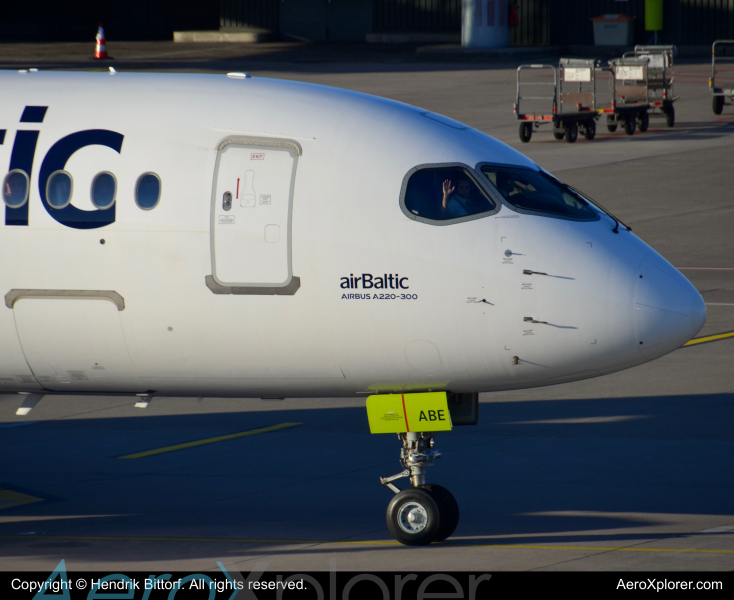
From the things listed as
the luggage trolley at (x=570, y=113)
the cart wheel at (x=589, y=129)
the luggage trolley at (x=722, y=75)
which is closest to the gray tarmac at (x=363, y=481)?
the luggage trolley at (x=570, y=113)

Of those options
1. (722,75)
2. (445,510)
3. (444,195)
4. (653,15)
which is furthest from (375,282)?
(653,15)

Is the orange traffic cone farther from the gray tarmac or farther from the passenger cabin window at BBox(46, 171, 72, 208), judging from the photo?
the passenger cabin window at BBox(46, 171, 72, 208)

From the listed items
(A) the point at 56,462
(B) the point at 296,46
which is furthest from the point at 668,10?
(A) the point at 56,462

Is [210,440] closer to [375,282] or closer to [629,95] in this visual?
[375,282]

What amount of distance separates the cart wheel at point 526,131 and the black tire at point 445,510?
108 feet

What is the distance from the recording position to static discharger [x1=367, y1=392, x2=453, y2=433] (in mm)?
11477

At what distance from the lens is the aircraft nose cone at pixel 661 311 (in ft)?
36.0

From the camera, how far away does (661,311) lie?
11.0 m

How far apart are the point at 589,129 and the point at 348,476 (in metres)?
32.4

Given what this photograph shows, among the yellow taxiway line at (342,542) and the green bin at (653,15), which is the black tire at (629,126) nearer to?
the green bin at (653,15)

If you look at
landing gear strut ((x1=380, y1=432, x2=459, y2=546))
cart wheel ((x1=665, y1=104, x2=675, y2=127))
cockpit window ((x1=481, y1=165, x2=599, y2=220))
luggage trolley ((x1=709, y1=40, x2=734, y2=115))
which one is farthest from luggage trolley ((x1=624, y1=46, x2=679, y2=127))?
landing gear strut ((x1=380, y1=432, x2=459, y2=546))

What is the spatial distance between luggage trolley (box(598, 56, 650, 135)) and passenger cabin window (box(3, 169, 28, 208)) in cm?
3552

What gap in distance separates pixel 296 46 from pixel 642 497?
66758 millimetres

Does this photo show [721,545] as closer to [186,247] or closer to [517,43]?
[186,247]
